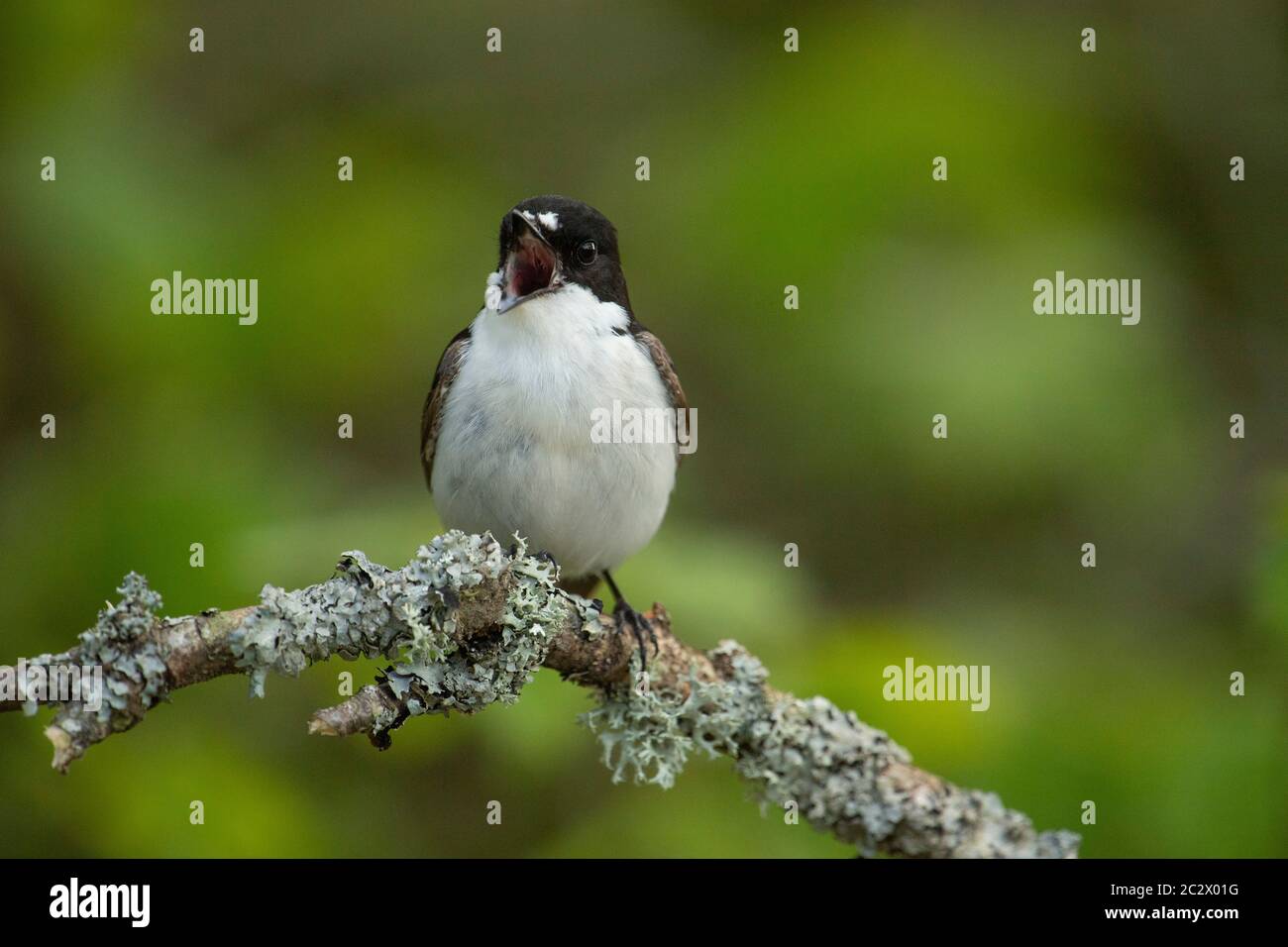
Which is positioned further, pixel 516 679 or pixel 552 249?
pixel 552 249

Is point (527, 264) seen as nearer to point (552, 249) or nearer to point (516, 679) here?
point (552, 249)

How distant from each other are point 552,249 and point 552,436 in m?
0.70

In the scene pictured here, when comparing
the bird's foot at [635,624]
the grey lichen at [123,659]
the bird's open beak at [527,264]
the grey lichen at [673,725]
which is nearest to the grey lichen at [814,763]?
the grey lichen at [673,725]

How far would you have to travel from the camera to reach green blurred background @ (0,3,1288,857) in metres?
4.76

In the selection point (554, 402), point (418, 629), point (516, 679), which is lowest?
point (516, 679)

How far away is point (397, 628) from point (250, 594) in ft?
4.00

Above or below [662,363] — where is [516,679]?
below

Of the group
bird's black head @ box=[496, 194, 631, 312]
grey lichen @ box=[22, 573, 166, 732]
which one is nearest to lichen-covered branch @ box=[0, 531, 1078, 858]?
grey lichen @ box=[22, 573, 166, 732]

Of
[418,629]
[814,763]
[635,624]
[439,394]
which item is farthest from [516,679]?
[439,394]

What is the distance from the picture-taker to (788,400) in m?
7.02

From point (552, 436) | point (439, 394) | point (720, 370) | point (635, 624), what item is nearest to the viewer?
point (635, 624)

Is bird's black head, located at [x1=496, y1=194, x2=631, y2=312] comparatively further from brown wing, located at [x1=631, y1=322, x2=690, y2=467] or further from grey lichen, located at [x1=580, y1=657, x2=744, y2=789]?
grey lichen, located at [x1=580, y1=657, x2=744, y2=789]

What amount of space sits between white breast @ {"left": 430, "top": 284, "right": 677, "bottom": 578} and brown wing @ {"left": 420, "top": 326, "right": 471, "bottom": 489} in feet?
0.26

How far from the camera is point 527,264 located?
4945 millimetres
